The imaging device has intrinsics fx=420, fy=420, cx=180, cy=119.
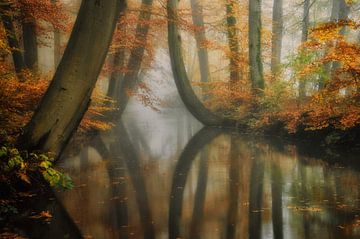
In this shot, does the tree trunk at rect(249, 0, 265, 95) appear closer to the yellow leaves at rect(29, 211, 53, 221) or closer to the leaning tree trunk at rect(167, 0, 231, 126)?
the leaning tree trunk at rect(167, 0, 231, 126)

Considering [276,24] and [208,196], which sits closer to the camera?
[208,196]

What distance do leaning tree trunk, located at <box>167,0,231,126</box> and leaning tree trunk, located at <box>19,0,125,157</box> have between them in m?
8.88

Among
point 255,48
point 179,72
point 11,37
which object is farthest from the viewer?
point 179,72

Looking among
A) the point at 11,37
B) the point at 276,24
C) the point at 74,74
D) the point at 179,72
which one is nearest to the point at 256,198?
the point at 74,74

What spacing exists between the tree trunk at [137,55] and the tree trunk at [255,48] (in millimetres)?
4241

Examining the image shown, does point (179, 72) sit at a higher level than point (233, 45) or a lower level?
lower

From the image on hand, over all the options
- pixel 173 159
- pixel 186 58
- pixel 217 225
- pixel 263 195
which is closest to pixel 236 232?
pixel 217 225

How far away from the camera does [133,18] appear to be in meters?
17.8

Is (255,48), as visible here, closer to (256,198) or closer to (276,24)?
(276,24)

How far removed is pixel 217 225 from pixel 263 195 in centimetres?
181

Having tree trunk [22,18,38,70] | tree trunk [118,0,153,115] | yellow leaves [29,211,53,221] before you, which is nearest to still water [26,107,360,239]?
yellow leaves [29,211,53,221]

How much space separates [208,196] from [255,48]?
1098 cm

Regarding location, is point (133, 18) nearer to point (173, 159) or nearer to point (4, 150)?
point (173, 159)

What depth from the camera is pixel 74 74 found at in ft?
22.5
